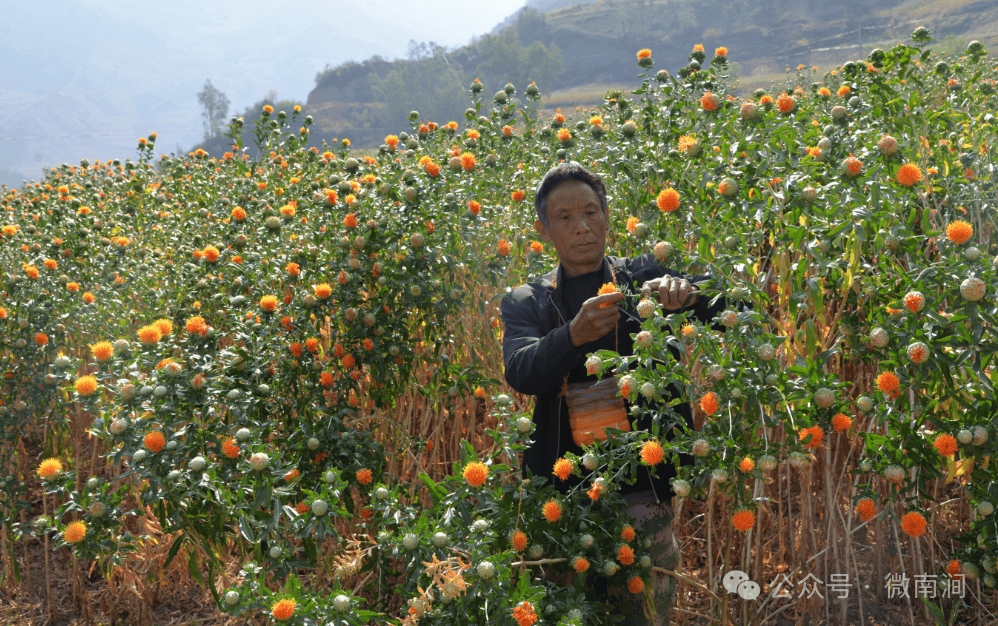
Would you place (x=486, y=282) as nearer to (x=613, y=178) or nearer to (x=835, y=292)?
(x=613, y=178)

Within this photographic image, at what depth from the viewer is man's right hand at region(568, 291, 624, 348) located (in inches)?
56.1

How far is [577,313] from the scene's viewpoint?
5.65ft

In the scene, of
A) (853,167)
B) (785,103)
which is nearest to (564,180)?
(785,103)

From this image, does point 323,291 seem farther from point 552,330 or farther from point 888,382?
point 888,382

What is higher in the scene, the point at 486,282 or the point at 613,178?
the point at 613,178

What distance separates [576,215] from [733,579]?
1274mm

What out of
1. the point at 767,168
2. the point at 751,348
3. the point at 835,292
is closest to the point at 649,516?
the point at 751,348

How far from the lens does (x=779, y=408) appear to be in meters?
1.50

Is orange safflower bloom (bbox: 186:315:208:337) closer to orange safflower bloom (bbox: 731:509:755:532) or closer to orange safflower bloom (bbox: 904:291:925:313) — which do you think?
orange safflower bloom (bbox: 731:509:755:532)

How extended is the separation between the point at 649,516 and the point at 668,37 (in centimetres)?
9531

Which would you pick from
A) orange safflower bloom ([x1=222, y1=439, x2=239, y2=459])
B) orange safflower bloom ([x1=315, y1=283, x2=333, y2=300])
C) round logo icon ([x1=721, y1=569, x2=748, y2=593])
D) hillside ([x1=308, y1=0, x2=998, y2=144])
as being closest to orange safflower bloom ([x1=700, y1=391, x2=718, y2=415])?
round logo icon ([x1=721, y1=569, x2=748, y2=593])

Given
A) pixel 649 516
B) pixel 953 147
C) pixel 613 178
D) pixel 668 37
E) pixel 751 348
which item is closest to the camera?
pixel 751 348

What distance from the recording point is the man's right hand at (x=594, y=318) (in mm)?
1424

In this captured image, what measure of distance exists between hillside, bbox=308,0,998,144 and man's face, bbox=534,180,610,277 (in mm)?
62085
